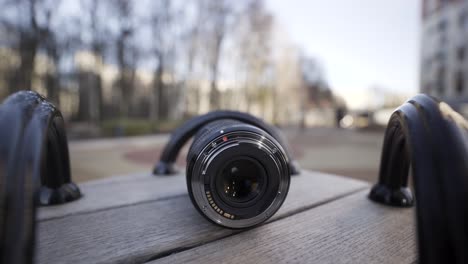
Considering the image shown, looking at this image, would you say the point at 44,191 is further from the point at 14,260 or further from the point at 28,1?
the point at 28,1

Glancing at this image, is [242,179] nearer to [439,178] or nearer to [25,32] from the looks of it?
[439,178]

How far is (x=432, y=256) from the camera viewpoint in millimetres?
480

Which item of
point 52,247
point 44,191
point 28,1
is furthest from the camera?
point 28,1

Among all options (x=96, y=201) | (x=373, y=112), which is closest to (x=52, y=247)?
(x=96, y=201)

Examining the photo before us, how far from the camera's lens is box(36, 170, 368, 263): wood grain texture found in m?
0.63

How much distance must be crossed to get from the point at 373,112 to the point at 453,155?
69.3 feet

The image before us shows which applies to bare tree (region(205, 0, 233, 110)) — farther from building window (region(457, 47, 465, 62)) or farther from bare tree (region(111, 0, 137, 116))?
building window (region(457, 47, 465, 62))

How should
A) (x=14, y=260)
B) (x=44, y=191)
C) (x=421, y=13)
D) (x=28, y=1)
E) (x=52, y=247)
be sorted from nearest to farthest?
(x=14, y=260) < (x=52, y=247) < (x=44, y=191) < (x=28, y=1) < (x=421, y=13)

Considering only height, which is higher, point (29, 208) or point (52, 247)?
point (29, 208)

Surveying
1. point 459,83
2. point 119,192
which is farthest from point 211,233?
point 459,83

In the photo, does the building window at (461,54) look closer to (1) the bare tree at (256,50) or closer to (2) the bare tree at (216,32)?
(1) the bare tree at (256,50)

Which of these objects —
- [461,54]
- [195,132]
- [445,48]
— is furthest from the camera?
[445,48]

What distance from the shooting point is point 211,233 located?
744 millimetres

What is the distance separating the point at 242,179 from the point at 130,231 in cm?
36
